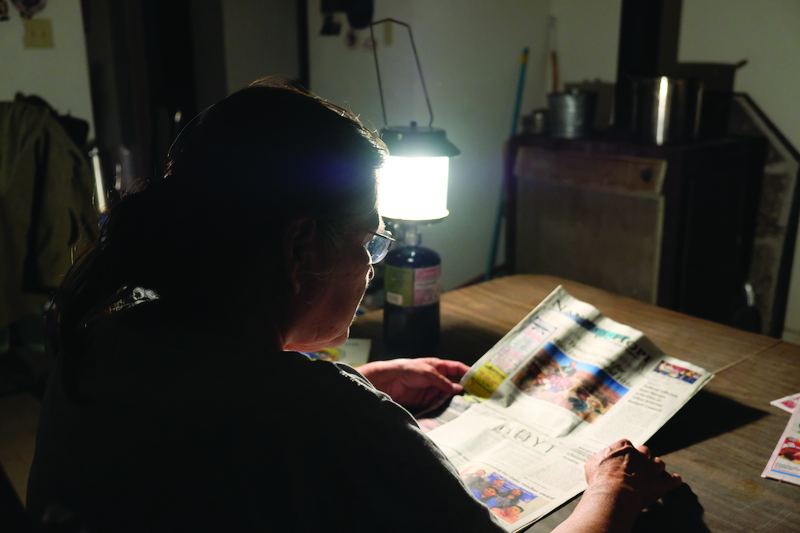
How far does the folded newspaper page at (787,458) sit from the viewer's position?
2.73 feet

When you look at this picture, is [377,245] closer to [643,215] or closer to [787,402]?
[787,402]

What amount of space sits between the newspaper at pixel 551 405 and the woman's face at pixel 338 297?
27cm

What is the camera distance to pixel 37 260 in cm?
214

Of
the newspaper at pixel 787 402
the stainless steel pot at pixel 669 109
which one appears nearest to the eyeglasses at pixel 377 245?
the newspaper at pixel 787 402

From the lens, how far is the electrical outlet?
264 centimetres

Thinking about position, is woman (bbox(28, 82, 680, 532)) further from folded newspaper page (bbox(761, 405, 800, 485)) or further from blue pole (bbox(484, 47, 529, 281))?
blue pole (bbox(484, 47, 529, 281))

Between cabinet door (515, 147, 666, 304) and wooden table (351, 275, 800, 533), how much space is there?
1.00m

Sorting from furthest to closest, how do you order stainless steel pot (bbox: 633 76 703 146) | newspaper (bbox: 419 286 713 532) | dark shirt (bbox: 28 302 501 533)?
stainless steel pot (bbox: 633 76 703 146) < newspaper (bbox: 419 286 713 532) < dark shirt (bbox: 28 302 501 533)

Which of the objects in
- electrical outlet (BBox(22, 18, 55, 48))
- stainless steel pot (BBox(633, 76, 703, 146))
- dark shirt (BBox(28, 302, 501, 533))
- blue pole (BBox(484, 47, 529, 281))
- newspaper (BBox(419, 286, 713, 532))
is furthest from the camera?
blue pole (BBox(484, 47, 529, 281))

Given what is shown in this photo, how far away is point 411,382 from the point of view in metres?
→ 1.04

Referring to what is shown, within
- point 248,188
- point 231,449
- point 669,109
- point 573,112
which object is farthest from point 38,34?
point 231,449

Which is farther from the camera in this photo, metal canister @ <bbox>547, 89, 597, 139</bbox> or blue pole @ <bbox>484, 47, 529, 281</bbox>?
blue pole @ <bbox>484, 47, 529, 281</bbox>

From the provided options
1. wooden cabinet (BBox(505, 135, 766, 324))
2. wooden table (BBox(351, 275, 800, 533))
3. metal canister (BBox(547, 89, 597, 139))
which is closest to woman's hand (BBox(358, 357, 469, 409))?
wooden table (BBox(351, 275, 800, 533))

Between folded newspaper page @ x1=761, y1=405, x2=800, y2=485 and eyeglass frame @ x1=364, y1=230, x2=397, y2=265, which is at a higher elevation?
eyeglass frame @ x1=364, y1=230, x2=397, y2=265
